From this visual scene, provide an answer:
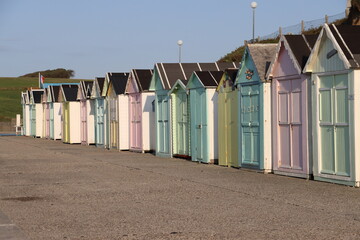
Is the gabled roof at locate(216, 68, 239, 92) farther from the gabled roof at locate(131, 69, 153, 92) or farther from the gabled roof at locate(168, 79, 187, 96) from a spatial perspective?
the gabled roof at locate(131, 69, 153, 92)

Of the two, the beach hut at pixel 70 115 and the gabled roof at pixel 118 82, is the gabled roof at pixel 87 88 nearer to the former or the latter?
the beach hut at pixel 70 115

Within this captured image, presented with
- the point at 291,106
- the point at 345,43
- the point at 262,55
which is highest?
the point at 262,55

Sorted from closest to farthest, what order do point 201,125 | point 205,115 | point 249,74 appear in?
point 249,74
point 205,115
point 201,125

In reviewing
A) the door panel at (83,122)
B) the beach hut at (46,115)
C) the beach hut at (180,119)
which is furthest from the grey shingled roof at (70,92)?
the beach hut at (180,119)

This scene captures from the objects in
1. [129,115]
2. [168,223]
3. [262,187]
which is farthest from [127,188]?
[129,115]

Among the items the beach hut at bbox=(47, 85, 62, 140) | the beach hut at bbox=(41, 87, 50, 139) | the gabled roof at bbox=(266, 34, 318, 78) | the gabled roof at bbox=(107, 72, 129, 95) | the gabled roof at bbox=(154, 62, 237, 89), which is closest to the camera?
the gabled roof at bbox=(266, 34, 318, 78)

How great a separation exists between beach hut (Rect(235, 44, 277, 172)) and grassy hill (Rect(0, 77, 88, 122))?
224 feet

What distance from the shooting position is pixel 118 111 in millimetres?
32375

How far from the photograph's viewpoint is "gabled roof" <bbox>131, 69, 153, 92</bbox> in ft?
98.6

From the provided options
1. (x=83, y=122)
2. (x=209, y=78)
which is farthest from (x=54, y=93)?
(x=209, y=78)

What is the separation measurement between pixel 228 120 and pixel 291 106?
161 inches

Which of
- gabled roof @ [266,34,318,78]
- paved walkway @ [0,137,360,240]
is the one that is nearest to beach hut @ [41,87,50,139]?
paved walkway @ [0,137,360,240]

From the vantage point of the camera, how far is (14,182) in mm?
16703

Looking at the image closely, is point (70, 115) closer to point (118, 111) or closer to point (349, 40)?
point (118, 111)
